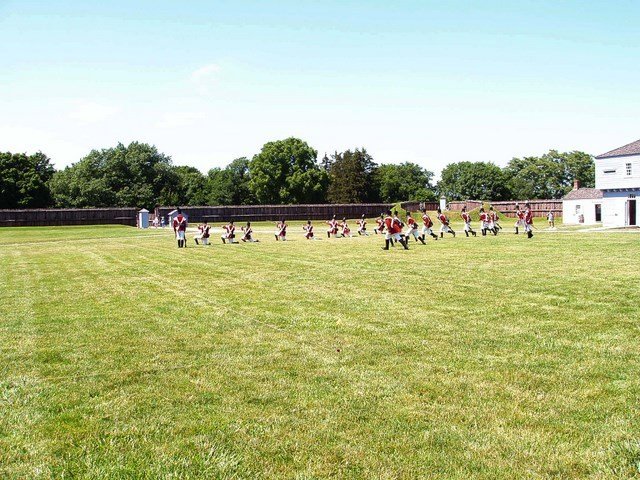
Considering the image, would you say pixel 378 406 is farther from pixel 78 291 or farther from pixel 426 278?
pixel 78 291

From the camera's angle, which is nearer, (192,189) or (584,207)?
(584,207)

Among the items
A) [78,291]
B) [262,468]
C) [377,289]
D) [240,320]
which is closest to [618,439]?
[262,468]

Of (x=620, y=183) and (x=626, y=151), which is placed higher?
(x=626, y=151)

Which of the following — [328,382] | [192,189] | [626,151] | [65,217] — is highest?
[192,189]

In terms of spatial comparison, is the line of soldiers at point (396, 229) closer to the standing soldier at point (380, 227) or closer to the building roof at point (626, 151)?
the standing soldier at point (380, 227)

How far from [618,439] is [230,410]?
322cm

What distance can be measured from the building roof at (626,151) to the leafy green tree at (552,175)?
6993 centimetres

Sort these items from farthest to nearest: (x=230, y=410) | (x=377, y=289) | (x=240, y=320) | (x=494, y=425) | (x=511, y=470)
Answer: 1. (x=377, y=289)
2. (x=240, y=320)
3. (x=230, y=410)
4. (x=494, y=425)
5. (x=511, y=470)

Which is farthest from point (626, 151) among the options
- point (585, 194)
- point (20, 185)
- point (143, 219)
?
point (20, 185)

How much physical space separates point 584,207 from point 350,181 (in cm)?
4470

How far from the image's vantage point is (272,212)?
7681 cm

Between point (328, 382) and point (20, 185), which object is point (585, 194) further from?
point (20, 185)

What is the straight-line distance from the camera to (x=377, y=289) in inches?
492

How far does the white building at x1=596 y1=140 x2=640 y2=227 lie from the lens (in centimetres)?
4644
